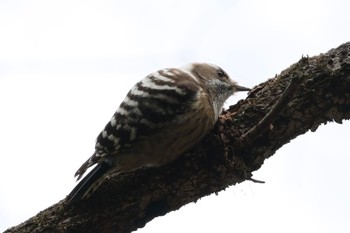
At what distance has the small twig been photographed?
3.08m

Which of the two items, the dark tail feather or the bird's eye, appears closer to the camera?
the dark tail feather

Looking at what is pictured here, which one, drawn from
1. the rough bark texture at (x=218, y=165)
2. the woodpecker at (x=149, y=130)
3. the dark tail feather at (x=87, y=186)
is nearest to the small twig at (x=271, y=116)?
the rough bark texture at (x=218, y=165)

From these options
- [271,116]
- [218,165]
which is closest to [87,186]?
[218,165]

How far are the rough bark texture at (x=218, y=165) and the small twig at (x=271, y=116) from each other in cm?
1

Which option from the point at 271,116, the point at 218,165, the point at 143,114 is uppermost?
the point at 143,114

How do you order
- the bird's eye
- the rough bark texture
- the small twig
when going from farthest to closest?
the bird's eye
the rough bark texture
the small twig

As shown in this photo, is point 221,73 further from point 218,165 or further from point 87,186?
point 87,186

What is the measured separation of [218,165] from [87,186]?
37.4 inches

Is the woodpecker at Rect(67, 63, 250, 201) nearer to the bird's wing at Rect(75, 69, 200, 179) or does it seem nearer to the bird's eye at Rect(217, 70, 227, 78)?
the bird's wing at Rect(75, 69, 200, 179)

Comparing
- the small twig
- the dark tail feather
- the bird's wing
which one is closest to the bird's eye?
the bird's wing

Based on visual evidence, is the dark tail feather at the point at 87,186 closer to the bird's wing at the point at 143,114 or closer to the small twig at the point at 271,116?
the bird's wing at the point at 143,114

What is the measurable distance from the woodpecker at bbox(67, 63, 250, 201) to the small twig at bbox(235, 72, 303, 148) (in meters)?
0.41

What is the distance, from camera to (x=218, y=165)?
12.0ft

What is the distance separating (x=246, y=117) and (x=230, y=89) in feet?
3.86
